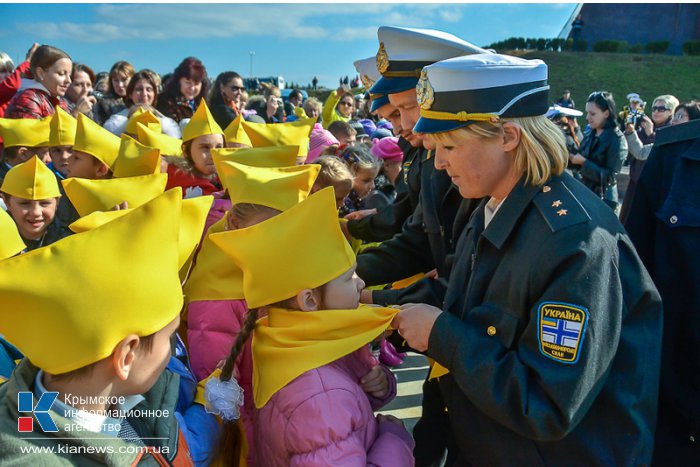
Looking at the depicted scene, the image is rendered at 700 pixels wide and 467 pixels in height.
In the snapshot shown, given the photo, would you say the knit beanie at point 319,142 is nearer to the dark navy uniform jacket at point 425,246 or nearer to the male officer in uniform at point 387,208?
the male officer in uniform at point 387,208

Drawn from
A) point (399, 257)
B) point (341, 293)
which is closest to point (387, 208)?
point (399, 257)

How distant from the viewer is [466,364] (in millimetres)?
1744

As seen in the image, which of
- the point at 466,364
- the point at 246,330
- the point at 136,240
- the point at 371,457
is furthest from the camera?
the point at 246,330

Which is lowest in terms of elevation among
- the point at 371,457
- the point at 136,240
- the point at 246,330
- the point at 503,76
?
the point at 371,457

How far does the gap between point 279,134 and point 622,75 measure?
4624cm

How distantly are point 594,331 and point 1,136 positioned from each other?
479 centimetres

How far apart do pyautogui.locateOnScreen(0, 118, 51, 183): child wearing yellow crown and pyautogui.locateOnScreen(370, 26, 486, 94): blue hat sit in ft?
10.7

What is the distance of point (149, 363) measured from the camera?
157 centimetres

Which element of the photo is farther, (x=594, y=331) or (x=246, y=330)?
(x=246, y=330)

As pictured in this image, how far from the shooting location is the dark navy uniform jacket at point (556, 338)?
1590 millimetres

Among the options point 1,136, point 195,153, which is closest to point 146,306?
point 195,153

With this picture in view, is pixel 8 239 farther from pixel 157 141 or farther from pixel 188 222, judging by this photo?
pixel 157 141

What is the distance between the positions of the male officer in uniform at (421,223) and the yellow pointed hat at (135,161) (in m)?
1.78

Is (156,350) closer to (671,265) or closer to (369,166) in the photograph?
(671,265)
